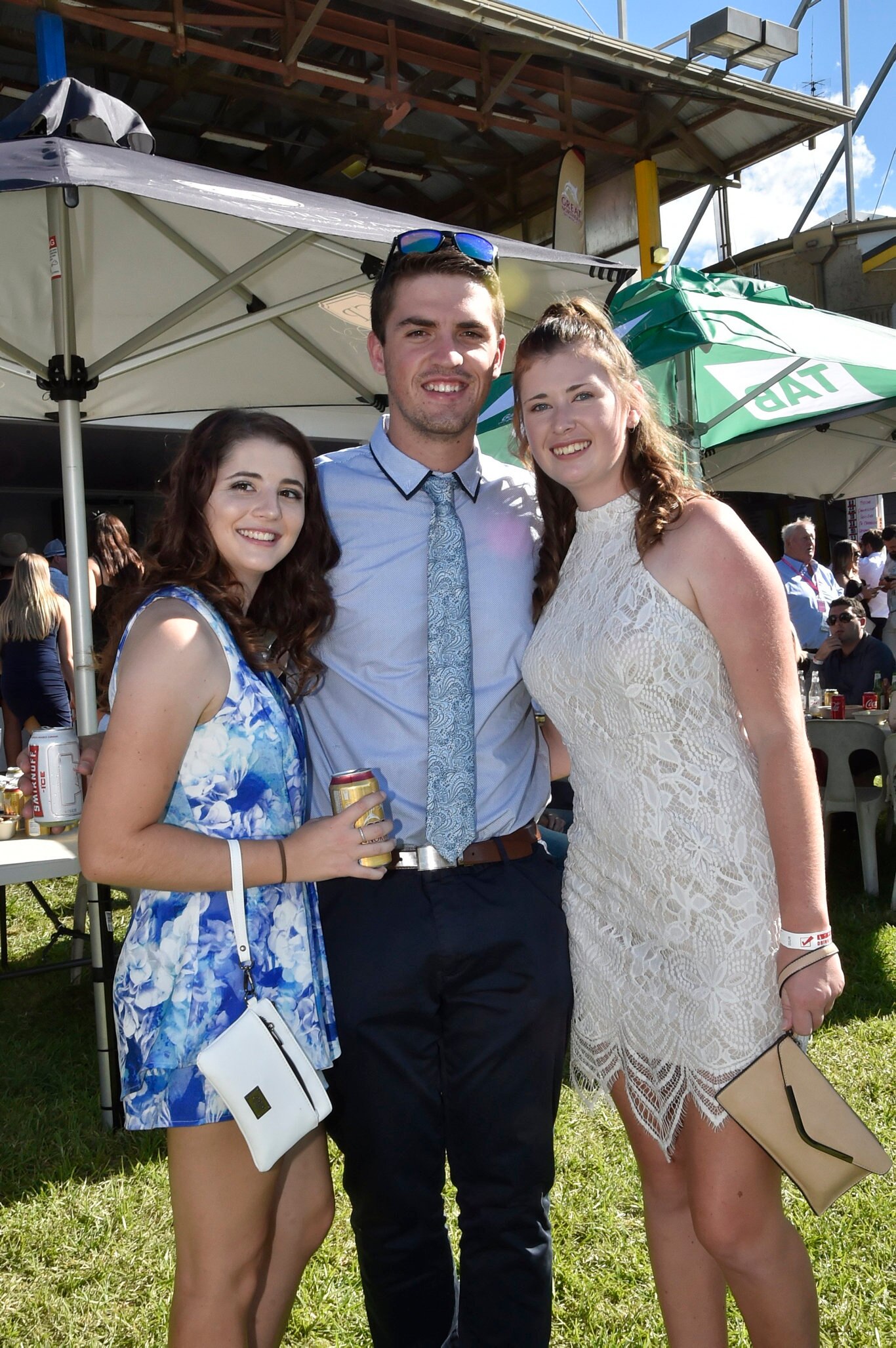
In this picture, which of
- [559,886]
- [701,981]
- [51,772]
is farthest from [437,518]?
[51,772]

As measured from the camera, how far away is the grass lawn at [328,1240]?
2.44 meters

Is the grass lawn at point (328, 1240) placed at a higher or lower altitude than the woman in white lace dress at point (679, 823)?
lower

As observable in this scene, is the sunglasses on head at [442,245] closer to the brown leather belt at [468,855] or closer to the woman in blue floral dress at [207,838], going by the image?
the woman in blue floral dress at [207,838]

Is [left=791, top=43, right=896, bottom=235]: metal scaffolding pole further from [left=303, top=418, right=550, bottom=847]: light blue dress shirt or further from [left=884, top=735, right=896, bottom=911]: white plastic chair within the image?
[left=303, top=418, right=550, bottom=847]: light blue dress shirt

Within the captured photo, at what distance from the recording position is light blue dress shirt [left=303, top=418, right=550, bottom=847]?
1.97 metres

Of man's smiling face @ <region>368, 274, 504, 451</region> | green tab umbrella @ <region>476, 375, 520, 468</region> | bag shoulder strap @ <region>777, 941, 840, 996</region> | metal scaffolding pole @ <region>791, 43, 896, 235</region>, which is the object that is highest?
metal scaffolding pole @ <region>791, 43, 896, 235</region>

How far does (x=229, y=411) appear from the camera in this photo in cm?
182

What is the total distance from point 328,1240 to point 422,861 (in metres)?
1.54

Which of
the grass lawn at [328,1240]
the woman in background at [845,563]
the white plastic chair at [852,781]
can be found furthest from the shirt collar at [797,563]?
the grass lawn at [328,1240]

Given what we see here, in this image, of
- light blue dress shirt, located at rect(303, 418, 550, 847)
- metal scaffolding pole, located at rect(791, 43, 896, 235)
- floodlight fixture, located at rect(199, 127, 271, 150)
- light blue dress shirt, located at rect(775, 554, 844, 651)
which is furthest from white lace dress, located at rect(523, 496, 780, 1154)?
metal scaffolding pole, located at rect(791, 43, 896, 235)

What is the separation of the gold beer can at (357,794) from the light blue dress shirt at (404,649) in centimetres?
28

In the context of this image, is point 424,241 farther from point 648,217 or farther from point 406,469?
point 648,217

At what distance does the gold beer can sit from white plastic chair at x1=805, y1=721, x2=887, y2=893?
450 centimetres

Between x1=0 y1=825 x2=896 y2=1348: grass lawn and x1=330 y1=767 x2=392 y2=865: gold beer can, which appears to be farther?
x1=0 y1=825 x2=896 y2=1348: grass lawn
